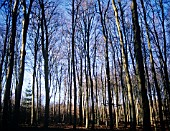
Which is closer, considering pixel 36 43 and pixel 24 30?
pixel 24 30

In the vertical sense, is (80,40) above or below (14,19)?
above

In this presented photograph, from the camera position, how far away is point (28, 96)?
142 ft

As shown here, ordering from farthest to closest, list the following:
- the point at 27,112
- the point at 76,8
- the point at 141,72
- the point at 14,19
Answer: the point at 27,112 → the point at 76,8 → the point at 14,19 → the point at 141,72

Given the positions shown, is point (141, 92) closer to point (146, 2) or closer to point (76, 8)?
point (146, 2)

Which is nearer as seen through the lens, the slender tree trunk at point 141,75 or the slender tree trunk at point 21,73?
the slender tree trunk at point 141,75

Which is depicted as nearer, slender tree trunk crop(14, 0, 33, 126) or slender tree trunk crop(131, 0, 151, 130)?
slender tree trunk crop(131, 0, 151, 130)

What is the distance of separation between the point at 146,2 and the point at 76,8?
6.47 metres

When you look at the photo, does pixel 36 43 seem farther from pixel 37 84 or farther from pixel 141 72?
pixel 141 72

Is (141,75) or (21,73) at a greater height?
(21,73)

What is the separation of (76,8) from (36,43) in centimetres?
576

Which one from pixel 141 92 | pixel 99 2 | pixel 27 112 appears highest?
pixel 99 2

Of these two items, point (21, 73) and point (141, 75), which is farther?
point (21, 73)

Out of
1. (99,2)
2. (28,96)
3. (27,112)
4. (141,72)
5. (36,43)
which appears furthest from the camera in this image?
(28,96)

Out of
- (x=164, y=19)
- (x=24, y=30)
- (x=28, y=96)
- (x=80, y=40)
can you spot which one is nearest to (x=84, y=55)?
(x=80, y=40)
